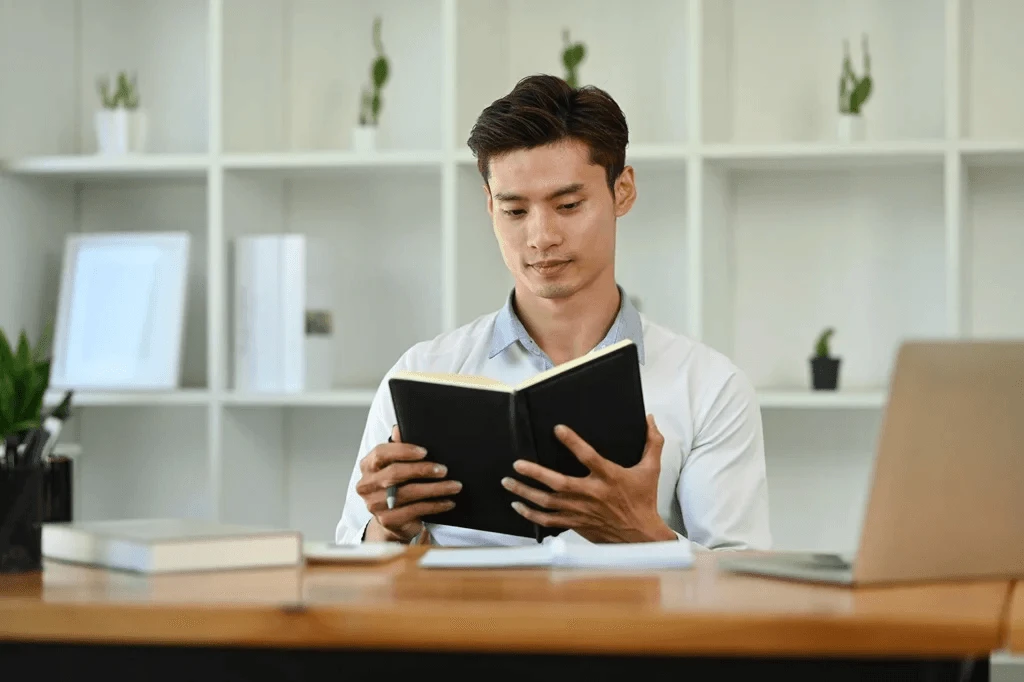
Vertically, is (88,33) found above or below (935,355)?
above

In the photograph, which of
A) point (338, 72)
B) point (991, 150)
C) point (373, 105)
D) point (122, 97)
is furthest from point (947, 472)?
point (122, 97)

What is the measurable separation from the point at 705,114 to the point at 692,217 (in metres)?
0.24

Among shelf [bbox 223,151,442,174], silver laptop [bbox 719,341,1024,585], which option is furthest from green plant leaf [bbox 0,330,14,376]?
shelf [bbox 223,151,442,174]

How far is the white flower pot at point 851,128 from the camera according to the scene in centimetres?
292

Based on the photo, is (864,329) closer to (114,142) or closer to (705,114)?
(705,114)

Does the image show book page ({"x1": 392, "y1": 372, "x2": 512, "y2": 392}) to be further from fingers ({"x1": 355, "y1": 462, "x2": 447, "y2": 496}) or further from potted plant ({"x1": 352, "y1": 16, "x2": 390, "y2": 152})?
potted plant ({"x1": 352, "y1": 16, "x2": 390, "y2": 152})

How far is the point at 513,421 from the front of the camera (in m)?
1.64

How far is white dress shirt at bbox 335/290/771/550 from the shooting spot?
2.04 m

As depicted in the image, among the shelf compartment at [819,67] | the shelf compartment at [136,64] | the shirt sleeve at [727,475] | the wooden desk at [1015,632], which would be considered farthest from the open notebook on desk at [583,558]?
the shelf compartment at [136,64]

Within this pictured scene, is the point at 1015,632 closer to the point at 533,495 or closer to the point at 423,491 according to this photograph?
the point at 533,495

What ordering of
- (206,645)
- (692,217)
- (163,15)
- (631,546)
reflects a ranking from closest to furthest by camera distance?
1. (206,645)
2. (631,546)
3. (692,217)
4. (163,15)

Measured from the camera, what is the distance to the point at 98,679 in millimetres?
1164

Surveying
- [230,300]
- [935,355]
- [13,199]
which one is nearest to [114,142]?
[13,199]

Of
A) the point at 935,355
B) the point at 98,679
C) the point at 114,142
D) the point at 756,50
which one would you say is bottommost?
the point at 98,679
